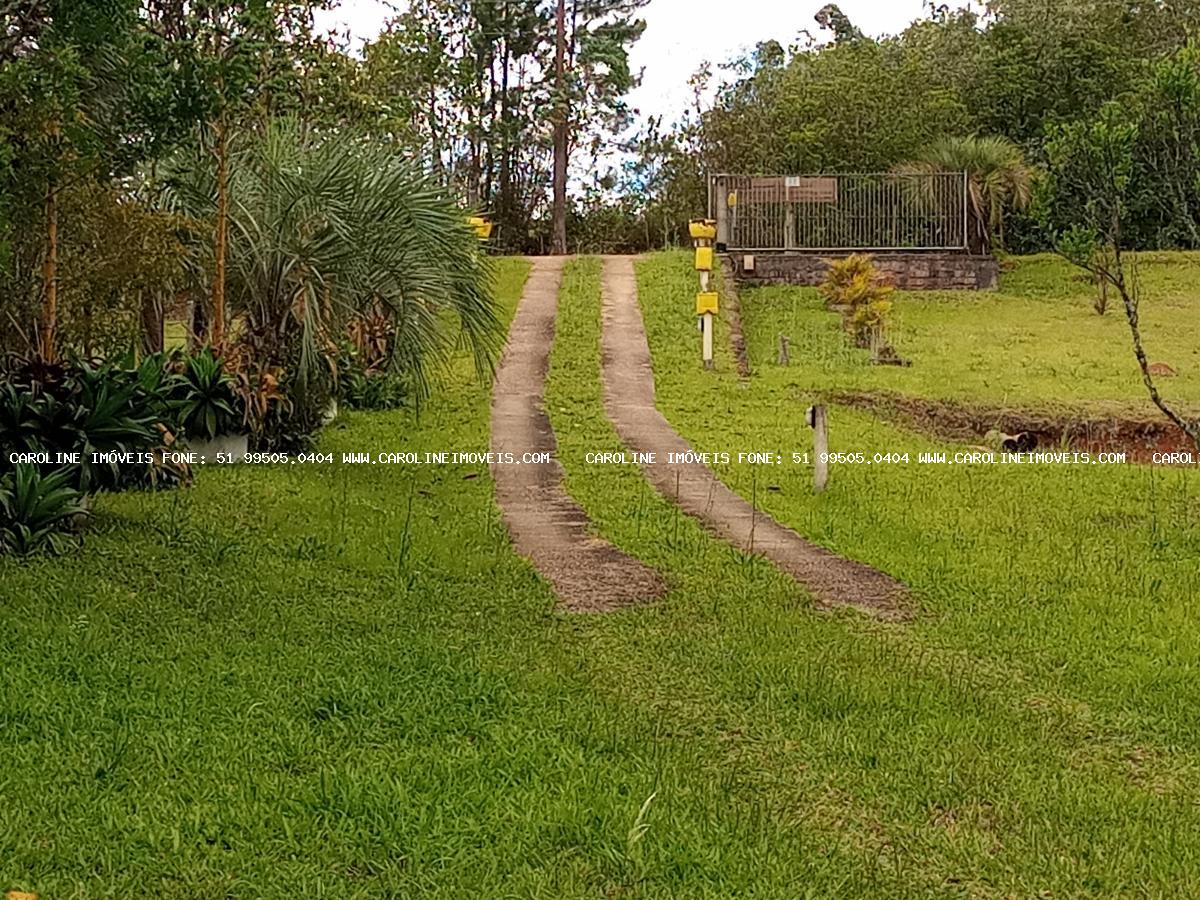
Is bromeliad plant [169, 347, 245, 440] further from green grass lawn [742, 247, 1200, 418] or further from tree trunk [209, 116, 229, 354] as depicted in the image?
green grass lawn [742, 247, 1200, 418]

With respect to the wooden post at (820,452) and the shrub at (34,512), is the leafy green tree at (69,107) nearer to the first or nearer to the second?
the shrub at (34,512)

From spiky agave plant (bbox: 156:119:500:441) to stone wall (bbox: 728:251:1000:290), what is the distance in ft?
40.1

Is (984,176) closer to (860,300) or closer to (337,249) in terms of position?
(860,300)

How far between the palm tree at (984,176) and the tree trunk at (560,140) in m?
10.1

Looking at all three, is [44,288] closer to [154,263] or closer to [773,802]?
[154,263]

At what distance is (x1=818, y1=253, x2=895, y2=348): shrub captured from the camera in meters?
16.8

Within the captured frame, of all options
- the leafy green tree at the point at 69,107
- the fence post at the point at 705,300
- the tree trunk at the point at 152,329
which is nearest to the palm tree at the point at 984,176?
the fence post at the point at 705,300

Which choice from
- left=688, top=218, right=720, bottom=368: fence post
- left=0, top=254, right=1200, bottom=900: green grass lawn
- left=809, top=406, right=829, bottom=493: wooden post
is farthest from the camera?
left=688, top=218, right=720, bottom=368: fence post

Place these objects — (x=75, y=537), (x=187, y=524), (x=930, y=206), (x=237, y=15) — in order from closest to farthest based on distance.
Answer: (x=75, y=537)
(x=187, y=524)
(x=237, y=15)
(x=930, y=206)

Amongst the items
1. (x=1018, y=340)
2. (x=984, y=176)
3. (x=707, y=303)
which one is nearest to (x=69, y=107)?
(x=707, y=303)

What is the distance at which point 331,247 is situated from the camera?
944 cm

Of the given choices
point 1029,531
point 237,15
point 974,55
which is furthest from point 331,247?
point 974,55

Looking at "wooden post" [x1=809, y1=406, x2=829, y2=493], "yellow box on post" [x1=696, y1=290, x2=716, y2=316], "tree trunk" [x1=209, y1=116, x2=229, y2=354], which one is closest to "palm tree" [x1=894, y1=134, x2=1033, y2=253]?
"yellow box on post" [x1=696, y1=290, x2=716, y2=316]

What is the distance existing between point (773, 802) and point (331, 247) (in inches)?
272
